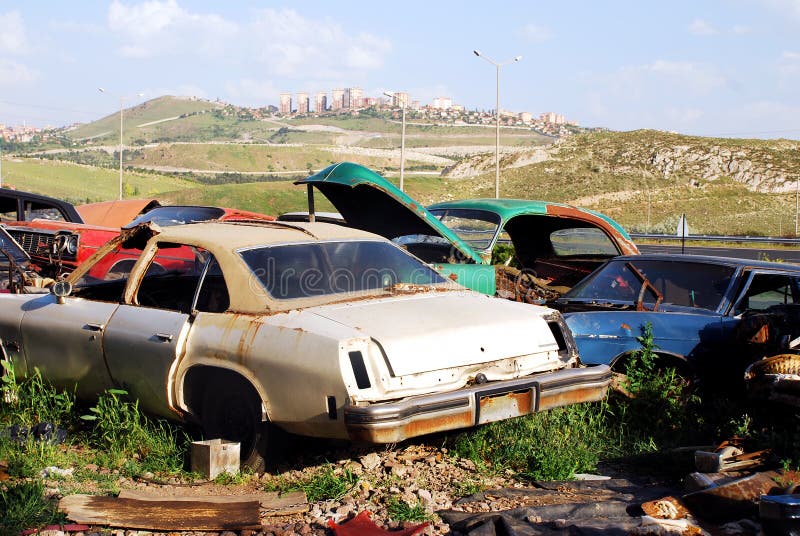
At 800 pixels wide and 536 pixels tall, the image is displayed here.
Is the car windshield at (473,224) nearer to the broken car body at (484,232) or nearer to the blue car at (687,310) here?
the broken car body at (484,232)

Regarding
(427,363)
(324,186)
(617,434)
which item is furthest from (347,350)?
(324,186)

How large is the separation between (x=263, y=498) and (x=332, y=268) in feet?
5.32

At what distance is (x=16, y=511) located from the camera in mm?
4613

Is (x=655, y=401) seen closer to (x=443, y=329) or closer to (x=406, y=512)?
(x=443, y=329)

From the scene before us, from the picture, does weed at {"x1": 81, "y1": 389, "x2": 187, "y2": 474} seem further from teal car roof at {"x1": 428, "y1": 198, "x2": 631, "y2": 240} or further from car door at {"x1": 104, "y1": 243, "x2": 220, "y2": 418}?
teal car roof at {"x1": 428, "y1": 198, "x2": 631, "y2": 240}

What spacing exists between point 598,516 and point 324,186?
17.9 ft

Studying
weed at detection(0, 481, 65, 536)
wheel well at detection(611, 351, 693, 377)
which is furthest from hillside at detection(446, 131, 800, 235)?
weed at detection(0, 481, 65, 536)

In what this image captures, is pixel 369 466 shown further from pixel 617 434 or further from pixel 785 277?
pixel 785 277

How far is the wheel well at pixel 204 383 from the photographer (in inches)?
213

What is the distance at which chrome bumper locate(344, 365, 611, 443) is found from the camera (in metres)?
4.69

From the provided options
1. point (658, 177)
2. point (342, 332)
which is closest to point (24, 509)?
point (342, 332)

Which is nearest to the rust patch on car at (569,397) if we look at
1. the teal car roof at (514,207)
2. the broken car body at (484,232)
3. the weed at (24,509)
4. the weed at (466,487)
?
the weed at (466,487)

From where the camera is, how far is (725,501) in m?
4.67

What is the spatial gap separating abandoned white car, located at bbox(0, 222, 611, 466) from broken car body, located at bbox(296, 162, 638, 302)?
7.74ft
